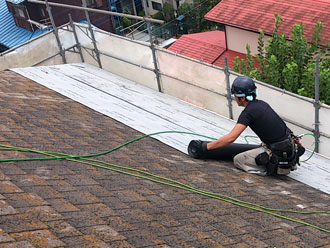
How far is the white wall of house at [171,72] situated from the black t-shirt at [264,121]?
2.19m

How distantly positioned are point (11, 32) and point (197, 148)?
24714mm

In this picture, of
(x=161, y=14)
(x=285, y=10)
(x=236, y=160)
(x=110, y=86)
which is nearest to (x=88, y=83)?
(x=110, y=86)

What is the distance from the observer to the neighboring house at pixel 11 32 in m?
26.6

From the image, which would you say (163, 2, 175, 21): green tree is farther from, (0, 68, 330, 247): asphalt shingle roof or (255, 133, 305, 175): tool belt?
(255, 133, 305, 175): tool belt

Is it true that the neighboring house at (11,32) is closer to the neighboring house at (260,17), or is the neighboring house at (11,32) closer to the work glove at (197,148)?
the neighboring house at (260,17)

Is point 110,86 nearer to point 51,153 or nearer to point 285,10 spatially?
point 51,153

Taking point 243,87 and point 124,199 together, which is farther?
point 243,87

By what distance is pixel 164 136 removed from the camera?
715cm

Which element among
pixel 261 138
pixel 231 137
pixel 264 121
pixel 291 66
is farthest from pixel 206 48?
pixel 231 137

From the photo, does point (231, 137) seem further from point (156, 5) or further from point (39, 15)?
point (156, 5)

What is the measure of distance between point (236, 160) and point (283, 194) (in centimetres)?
89

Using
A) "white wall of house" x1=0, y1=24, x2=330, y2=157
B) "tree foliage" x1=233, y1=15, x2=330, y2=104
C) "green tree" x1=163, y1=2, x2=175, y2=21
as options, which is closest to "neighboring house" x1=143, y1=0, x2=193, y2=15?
"green tree" x1=163, y1=2, x2=175, y2=21

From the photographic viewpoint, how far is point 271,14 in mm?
17812

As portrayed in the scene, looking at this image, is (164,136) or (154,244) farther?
(164,136)
